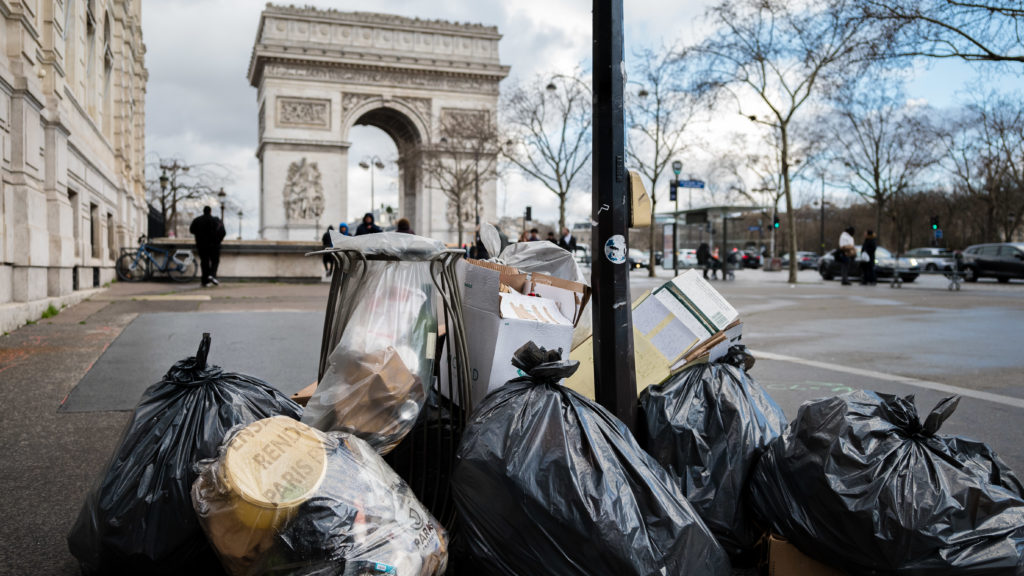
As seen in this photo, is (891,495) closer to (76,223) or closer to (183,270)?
(76,223)

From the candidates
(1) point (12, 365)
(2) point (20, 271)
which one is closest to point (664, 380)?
(1) point (12, 365)

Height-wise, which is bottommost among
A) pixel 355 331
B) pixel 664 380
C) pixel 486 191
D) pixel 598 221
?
pixel 664 380

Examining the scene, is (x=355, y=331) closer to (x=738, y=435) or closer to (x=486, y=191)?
(x=738, y=435)

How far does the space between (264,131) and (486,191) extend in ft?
41.4

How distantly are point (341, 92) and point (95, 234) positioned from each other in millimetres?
25735

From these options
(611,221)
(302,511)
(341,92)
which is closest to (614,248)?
(611,221)

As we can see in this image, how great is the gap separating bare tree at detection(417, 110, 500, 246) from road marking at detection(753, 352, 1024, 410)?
30.7m

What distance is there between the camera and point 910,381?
17.1ft

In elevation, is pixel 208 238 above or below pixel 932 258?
above

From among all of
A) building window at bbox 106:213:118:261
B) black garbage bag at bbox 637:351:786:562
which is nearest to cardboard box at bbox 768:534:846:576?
black garbage bag at bbox 637:351:786:562

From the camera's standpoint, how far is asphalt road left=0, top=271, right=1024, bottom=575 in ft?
8.85

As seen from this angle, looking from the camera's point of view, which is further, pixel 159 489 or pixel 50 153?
pixel 50 153

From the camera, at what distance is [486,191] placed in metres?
42.2

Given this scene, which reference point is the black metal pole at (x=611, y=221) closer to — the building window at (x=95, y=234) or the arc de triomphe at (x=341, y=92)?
the building window at (x=95, y=234)
